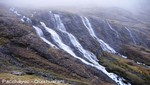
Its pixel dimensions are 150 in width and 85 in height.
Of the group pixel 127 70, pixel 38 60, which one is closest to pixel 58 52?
pixel 38 60

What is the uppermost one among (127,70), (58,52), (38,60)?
(127,70)

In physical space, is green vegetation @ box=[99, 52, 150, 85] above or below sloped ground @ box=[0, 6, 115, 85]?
above

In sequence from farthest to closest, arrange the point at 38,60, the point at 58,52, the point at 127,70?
the point at 127,70
the point at 58,52
the point at 38,60

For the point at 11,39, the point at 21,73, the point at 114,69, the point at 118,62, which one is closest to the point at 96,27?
the point at 118,62

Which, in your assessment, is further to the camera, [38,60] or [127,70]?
[127,70]

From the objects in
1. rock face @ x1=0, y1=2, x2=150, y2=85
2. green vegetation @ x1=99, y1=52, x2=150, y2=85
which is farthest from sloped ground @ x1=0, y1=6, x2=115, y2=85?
green vegetation @ x1=99, y1=52, x2=150, y2=85

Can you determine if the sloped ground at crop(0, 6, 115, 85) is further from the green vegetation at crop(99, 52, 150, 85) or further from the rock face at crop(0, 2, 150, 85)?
the green vegetation at crop(99, 52, 150, 85)

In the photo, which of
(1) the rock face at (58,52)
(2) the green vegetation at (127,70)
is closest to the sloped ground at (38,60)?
(1) the rock face at (58,52)

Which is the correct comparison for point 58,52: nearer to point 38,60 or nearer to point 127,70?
point 38,60
